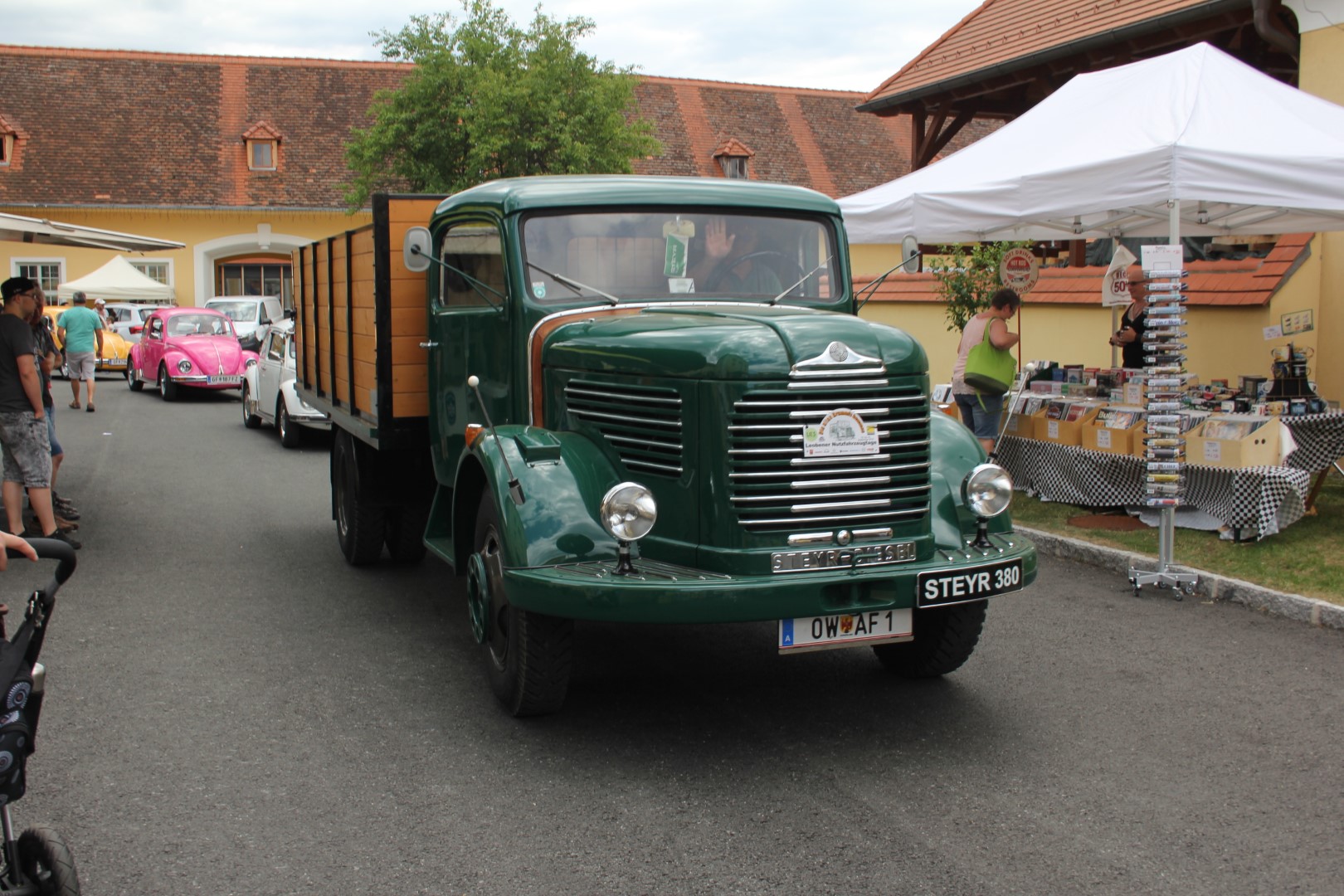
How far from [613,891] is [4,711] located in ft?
5.58

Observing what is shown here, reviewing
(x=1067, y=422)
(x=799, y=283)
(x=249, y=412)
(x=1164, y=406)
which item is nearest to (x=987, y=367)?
(x=1067, y=422)

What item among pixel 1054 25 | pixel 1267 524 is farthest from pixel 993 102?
pixel 1267 524

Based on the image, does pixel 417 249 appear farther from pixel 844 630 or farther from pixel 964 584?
pixel 964 584

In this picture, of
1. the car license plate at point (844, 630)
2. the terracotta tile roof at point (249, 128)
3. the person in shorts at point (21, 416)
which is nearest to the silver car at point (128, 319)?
the terracotta tile roof at point (249, 128)

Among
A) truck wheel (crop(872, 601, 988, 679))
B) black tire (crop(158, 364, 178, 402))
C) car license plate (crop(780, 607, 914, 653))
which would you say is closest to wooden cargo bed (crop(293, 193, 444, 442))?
truck wheel (crop(872, 601, 988, 679))

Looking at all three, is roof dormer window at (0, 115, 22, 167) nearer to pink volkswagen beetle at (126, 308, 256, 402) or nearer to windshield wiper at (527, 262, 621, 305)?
pink volkswagen beetle at (126, 308, 256, 402)

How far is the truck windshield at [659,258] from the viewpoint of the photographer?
5.87 meters

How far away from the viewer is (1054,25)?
54.4 ft

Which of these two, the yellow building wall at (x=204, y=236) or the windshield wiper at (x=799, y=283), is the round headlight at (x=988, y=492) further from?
the yellow building wall at (x=204, y=236)

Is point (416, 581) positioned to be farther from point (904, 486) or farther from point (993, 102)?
point (993, 102)

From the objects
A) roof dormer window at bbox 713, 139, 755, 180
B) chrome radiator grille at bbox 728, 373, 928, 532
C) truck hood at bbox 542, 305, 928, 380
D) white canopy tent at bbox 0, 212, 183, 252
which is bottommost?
chrome radiator grille at bbox 728, 373, 928, 532

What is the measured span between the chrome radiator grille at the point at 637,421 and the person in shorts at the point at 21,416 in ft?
15.6

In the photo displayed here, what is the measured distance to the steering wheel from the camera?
5945mm

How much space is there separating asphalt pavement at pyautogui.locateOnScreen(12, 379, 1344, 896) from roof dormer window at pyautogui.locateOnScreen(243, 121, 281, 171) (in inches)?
1325
